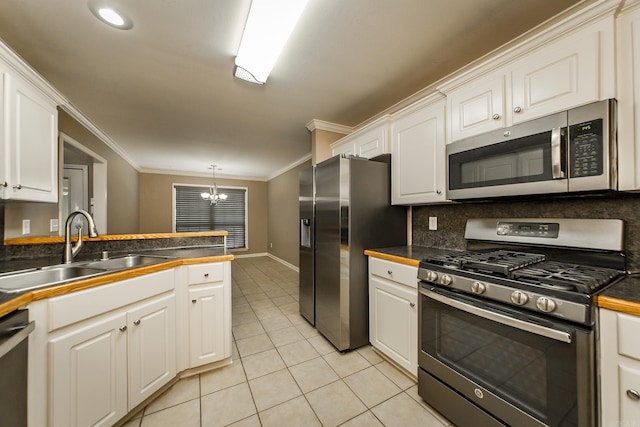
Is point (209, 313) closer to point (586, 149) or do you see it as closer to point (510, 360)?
point (510, 360)

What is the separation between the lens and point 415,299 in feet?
5.45

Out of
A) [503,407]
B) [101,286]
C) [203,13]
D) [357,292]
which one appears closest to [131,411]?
[101,286]

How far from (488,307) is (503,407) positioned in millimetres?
456

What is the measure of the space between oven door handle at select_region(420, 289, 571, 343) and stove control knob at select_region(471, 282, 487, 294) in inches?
3.3

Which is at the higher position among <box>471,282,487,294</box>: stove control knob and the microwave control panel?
the microwave control panel

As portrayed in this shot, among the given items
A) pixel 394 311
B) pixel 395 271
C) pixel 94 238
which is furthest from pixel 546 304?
pixel 94 238

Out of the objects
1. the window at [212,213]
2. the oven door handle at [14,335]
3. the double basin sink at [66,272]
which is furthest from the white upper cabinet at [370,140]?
the window at [212,213]

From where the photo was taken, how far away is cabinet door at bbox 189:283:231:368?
69.4 inches

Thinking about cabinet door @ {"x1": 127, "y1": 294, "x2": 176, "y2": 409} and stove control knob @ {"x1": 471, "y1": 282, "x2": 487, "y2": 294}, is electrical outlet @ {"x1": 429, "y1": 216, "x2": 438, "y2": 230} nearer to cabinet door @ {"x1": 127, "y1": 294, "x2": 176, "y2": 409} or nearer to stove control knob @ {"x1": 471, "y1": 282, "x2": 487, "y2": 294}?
stove control knob @ {"x1": 471, "y1": 282, "x2": 487, "y2": 294}

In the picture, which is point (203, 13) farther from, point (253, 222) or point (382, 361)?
point (253, 222)

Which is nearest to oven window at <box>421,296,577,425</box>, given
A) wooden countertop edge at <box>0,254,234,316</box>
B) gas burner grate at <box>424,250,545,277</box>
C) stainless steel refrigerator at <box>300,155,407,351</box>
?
gas burner grate at <box>424,250,545,277</box>

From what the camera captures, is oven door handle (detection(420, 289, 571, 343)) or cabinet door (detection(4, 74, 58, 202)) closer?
oven door handle (detection(420, 289, 571, 343))

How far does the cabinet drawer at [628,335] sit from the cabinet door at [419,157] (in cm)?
110

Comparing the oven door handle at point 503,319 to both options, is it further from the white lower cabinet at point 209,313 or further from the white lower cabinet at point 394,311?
the white lower cabinet at point 209,313
